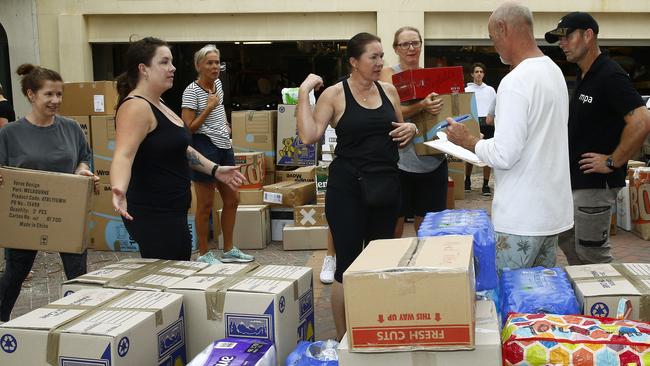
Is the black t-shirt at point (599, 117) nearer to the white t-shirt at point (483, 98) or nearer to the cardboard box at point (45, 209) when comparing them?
the cardboard box at point (45, 209)

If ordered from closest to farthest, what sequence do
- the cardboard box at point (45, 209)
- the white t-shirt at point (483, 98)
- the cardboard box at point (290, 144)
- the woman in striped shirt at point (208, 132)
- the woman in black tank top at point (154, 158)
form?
the woman in black tank top at point (154, 158)
the cardboard box at point (45, 209)
the woman in striped shirt at point (208, 132)
the cardboard box at point (290, 144)
the white t-shirt at point (483, 98)

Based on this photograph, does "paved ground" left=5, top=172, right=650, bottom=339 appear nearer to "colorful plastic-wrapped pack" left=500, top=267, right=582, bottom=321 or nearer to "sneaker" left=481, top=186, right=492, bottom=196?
"colorful plastic-wrapped pack" left=500, top=267, right=582, bottom=321

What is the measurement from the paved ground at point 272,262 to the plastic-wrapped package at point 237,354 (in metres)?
2.07

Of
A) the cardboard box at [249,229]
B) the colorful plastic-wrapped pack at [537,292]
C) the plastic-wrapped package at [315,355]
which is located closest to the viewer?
the plastic-wrapped package at [315,355]

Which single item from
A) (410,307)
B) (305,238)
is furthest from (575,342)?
(305,238)

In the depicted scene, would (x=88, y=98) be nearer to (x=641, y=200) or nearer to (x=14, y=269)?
(x=14, y=269)

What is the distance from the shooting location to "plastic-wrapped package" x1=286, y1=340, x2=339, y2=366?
96.1 inches

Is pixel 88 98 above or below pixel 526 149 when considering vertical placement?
above

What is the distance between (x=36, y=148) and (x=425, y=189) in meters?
2.52

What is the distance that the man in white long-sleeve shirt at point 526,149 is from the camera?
9.45ft

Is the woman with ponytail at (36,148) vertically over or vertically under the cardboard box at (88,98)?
under

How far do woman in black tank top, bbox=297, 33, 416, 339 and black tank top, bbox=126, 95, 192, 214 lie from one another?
729 mm

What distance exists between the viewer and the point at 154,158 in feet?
10.7

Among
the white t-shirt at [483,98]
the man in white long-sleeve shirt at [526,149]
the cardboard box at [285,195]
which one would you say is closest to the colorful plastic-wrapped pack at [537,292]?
the man in white long-sleeve shirt at [526,149]
